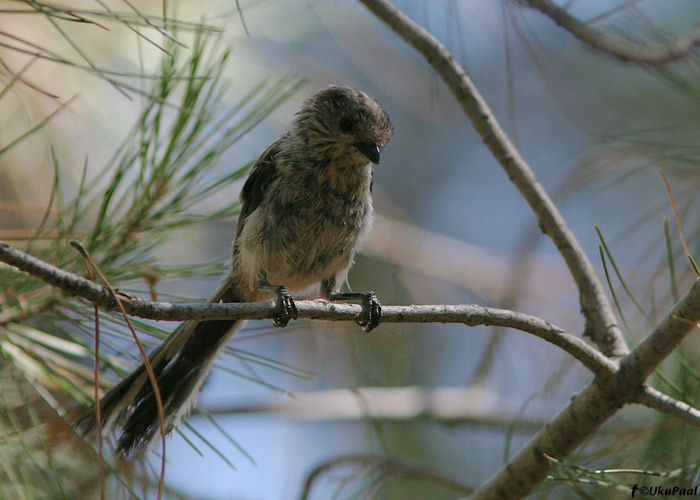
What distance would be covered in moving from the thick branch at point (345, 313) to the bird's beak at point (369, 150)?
1.05 meters

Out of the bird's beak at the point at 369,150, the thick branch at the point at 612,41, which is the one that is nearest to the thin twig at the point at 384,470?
the bird's beak at the point at 369,150

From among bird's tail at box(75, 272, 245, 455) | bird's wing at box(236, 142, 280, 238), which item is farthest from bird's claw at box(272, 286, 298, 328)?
bird's wing at box(236, 142, 280, 238)

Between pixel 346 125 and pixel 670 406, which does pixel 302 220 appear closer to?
pixel 346 125

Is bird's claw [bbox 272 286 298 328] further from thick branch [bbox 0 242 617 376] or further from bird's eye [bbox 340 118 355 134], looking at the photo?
bird's eye [bbox 340 118 355 134]

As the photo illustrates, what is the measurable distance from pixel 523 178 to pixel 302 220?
0.99 m

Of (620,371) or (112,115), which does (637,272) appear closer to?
(620,371)

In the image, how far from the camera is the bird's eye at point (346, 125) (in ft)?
9.94

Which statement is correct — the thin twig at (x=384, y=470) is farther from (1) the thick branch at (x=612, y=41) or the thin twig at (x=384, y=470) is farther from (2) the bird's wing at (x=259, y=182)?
(1) the thick branch at (x=612, y=41)

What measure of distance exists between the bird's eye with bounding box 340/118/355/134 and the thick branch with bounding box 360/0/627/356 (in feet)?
1.90

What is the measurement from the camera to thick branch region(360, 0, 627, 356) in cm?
232

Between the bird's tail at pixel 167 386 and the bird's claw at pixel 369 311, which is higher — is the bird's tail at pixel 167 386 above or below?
below

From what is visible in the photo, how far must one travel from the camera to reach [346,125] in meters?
3.04

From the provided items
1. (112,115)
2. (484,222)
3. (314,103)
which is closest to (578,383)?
(314,103)

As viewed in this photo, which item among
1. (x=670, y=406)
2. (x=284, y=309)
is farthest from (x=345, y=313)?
(x=670, y=406)
